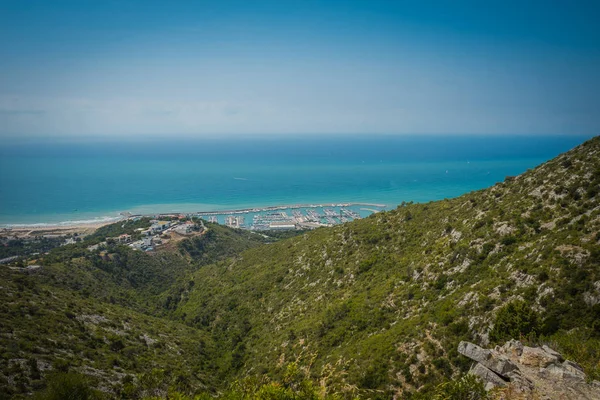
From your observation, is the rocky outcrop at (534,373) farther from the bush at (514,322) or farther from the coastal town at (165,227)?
the coastal town at (165,227)

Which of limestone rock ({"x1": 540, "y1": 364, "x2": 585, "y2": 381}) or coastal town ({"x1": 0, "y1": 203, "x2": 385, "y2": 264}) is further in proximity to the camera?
coastal town ({"x1": 0, "y1": 203, "x2": 385, "y2": 264})

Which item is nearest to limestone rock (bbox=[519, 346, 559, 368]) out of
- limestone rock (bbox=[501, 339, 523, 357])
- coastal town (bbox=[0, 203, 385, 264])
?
limestone rock (bbox=[501, 339, 523, 357])

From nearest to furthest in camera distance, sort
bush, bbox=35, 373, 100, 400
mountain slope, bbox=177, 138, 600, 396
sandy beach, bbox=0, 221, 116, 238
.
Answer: bush, bbox=35, 373, 100, 400 < mountain slope, bbox=177, 138, 600, 396 < sandy beach, bbox=0, 221, 116, 238

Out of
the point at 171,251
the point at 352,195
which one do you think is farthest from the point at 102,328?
the point at 352,195

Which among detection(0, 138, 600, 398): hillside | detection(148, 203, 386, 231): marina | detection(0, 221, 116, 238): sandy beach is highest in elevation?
detection(0, 138, 600, 398): hillside

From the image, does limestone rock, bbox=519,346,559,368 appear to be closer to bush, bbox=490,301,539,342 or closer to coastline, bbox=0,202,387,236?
bush, bbox=490,301,539,342

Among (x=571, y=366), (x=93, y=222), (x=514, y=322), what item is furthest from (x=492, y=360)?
(x=93, y=222)

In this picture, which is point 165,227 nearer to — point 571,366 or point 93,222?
point 93,222

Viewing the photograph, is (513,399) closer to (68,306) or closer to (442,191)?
(68,306)
